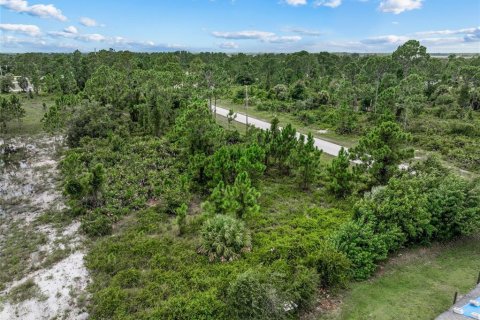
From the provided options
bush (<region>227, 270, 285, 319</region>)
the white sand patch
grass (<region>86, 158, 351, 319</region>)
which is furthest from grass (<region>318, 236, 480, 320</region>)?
the white sand patch

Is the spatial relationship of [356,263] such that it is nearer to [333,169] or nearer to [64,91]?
[333,169]

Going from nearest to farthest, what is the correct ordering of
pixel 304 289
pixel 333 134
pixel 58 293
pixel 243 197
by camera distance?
1. pixel 304 289
2. pixel 58 293
3. pixel 243 197
4. pixel 333 134

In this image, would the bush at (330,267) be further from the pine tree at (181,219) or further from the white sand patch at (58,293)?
the white sand patch at (58,293)

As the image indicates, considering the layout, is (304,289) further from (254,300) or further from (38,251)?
(38,251)

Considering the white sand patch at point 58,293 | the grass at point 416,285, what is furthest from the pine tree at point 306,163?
the white sand patch at point 58,293

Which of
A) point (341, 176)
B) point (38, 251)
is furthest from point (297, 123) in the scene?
point (38, 251)

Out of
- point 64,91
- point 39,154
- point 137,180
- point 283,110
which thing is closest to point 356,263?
point 137,180
